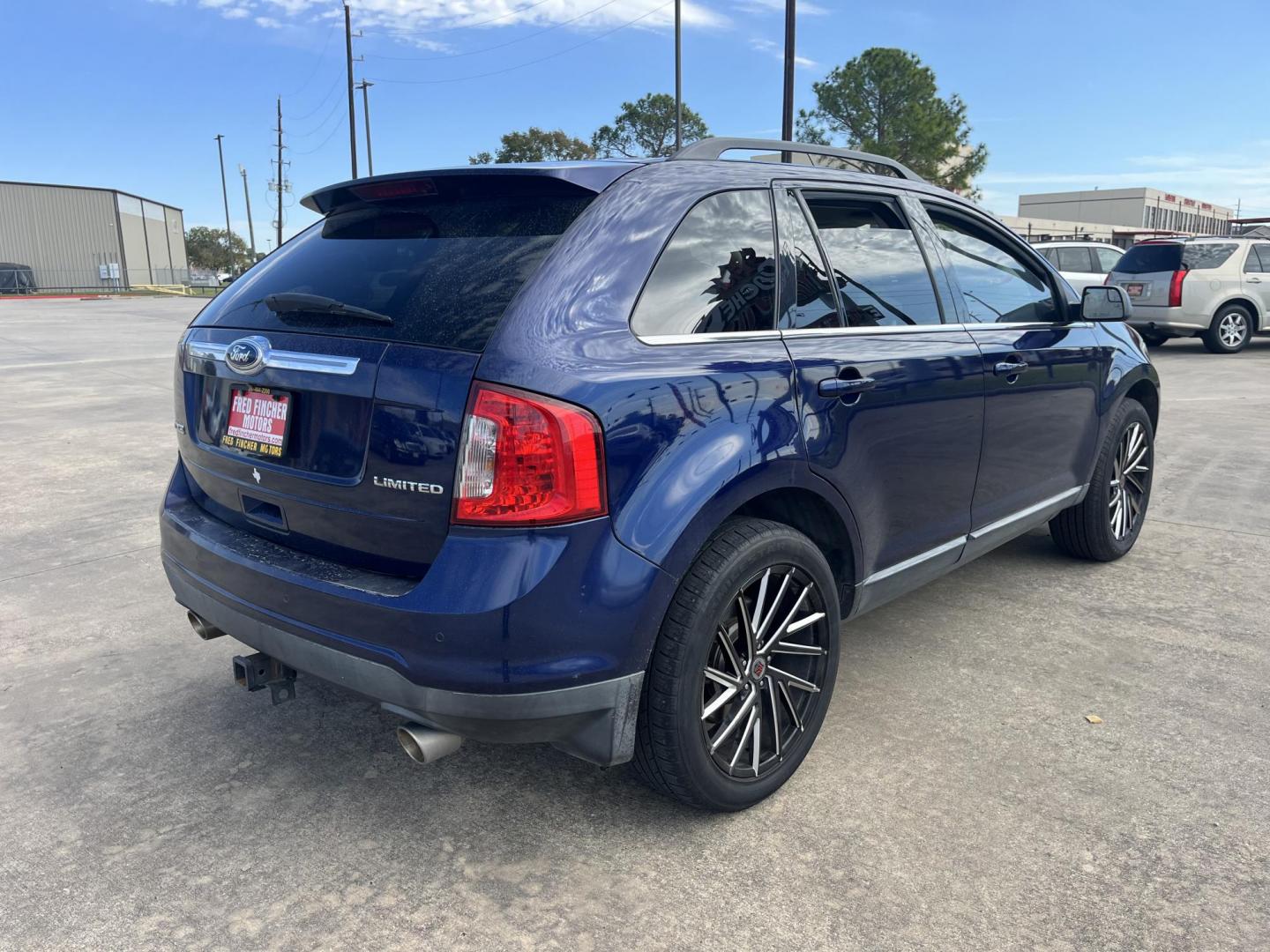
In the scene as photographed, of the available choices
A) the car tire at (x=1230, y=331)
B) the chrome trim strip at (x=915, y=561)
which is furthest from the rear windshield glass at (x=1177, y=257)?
the chrome trim strip at (x=915, y=561)

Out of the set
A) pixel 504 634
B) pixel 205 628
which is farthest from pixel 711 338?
pixel 205 628

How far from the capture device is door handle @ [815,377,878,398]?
2695mm

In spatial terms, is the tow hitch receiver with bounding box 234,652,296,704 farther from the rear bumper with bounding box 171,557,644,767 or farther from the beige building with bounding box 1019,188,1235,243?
the beige building with bounding box 1019,188,1235,243

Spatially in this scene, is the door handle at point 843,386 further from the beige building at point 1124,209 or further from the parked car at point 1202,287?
the beige building at point 1124,209

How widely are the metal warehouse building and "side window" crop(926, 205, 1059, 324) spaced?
81.1 m

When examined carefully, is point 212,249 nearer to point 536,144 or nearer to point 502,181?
point 536,144

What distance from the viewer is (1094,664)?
11.6 feet

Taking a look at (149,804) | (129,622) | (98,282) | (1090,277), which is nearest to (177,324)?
(1090,277)

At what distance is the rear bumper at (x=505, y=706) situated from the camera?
2143mm

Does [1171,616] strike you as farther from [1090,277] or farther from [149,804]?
[1090,277]

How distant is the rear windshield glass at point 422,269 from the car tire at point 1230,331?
1525cm

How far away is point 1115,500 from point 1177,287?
11444mm

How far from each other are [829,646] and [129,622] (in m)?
2.86

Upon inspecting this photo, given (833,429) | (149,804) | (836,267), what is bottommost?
(149,804)
